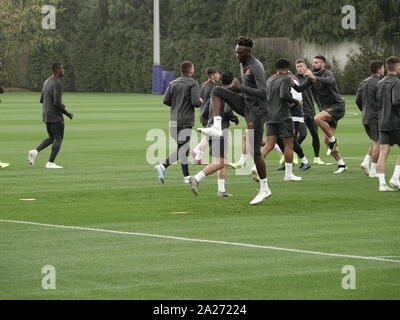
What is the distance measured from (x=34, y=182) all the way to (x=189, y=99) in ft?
10.1

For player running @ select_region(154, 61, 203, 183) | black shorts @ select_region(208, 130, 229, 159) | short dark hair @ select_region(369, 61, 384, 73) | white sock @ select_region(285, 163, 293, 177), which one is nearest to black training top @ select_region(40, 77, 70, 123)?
player running @ select_region(154, 61, 203, 183)

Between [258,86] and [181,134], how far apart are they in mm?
3640

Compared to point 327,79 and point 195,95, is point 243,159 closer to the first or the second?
point 327,79

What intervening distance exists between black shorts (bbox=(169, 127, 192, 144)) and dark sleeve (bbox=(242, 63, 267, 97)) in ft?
11.2

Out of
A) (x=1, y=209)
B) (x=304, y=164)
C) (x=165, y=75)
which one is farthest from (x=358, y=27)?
(x=1, y=209)

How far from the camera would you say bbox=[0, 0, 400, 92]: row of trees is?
74.9 m

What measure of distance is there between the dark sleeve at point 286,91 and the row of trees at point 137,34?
50.8m

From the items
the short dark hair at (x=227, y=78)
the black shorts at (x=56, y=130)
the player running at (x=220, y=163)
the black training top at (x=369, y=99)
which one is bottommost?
the black shorts at (x=56, y=130)

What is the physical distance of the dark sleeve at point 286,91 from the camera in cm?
2080

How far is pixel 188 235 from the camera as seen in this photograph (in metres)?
13.9

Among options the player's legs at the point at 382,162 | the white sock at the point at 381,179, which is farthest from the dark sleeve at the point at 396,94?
the white sock at the point at 381,179

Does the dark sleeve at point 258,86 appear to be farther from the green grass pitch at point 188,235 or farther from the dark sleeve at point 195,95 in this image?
the dark sleeve at point 195,95

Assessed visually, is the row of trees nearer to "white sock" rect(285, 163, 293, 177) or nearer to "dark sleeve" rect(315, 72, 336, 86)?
"dark sleeve" rect(315, 72, 336, 86)
